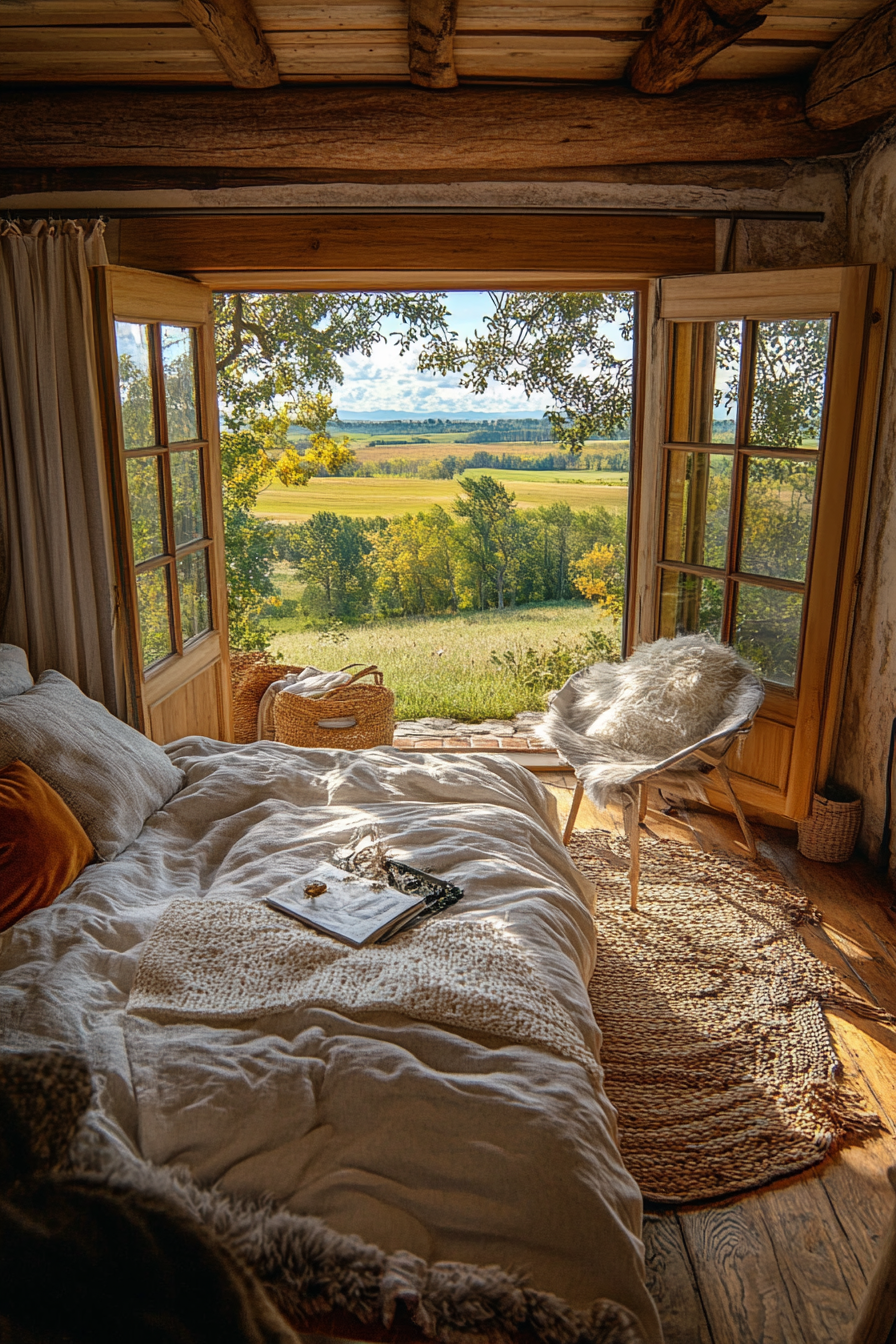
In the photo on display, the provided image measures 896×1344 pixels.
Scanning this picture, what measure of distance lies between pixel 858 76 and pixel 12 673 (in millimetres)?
3263

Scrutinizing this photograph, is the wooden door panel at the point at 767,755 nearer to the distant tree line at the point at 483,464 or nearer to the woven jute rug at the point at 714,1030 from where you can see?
the woven jute rug at the point at 714,1030

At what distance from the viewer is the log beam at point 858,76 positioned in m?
3.07

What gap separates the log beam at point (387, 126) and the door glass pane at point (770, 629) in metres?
1.66

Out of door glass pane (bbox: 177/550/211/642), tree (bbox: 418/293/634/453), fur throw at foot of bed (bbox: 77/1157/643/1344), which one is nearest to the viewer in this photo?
fur throw at foot of bed (bbox: 77/1157/643/1344)

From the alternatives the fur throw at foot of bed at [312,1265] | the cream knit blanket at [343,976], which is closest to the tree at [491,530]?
the cream knit blanket at [343,976]

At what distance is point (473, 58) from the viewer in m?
3.34

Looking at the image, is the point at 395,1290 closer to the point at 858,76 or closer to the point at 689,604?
the point at 689,604

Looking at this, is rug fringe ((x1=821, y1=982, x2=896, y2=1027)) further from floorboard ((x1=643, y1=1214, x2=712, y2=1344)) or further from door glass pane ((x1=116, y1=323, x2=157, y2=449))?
door glass pane ((x1=116, y1=323, x2=157, y2=449))

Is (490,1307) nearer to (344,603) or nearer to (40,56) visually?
(40,56)

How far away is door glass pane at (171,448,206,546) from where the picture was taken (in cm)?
377

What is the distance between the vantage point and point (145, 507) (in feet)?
11.5

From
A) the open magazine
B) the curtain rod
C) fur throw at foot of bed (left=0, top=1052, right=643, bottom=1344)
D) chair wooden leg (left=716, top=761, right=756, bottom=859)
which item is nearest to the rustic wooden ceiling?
the curtain rod

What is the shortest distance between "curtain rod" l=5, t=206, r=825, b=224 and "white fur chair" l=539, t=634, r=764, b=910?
1650mm

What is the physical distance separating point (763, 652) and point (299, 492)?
4737mm
